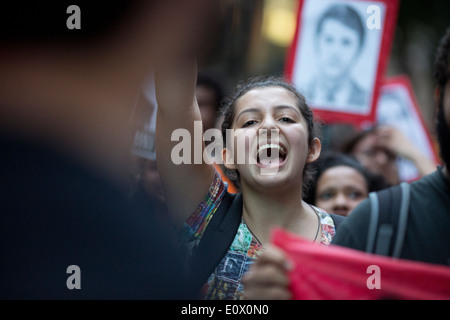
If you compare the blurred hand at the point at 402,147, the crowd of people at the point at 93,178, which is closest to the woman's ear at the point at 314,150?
the crowd of people at the point at 93,178

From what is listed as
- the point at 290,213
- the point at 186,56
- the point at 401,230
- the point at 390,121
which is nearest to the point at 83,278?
the point at 186,56

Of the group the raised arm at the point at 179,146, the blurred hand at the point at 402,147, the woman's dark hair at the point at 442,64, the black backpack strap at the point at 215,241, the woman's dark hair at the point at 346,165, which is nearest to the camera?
the woman's dark hair at the point at 442,64

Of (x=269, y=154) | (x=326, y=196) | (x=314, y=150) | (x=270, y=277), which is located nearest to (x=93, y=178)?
(x=270, y=277)

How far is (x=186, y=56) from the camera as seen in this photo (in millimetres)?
1400

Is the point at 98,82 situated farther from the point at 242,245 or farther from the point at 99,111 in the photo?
the point at 242,245

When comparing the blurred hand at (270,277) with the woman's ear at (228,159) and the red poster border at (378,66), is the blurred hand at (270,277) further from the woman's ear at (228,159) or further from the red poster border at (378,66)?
the red poster border at (378,66)

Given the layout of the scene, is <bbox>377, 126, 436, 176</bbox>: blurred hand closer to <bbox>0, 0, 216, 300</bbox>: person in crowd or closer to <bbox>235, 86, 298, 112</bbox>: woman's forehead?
<bbox>235, 86, 298, 112</bbox>: woman's forehead

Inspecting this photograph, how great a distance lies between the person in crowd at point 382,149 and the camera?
427cm

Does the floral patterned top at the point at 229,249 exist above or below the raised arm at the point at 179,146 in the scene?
below

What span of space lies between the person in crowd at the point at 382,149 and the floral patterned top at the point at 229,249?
7.64ft

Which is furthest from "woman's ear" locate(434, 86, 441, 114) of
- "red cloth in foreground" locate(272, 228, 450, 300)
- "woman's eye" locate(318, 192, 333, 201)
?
"woman's eye" locate(318, 192, 333, 201)

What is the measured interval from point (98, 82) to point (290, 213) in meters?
1.29

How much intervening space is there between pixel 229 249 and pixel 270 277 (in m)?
0.52

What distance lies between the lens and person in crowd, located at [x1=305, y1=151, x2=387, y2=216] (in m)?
3.42
